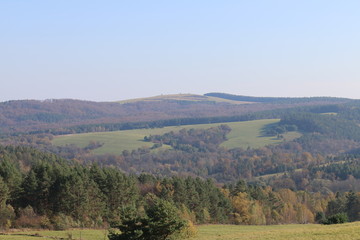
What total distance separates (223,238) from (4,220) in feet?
114

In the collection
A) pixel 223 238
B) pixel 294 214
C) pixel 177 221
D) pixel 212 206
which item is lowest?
pixel 294 214

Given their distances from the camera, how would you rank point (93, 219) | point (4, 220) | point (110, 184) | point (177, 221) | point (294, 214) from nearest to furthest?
point (177, 221)
point (4, 220)
point (93, 219)
point (110, 184)
point (294, 214)

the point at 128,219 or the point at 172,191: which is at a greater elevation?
the point at 128,219

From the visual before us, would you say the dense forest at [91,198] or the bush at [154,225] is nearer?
the bush at [154,225]

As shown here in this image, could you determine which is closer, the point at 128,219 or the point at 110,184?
the point at 128,219

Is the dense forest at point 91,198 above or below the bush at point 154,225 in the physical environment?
below

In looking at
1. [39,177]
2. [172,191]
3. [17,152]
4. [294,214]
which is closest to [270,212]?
[294,214]

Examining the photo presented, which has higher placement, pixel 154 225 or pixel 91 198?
pixel 154 225

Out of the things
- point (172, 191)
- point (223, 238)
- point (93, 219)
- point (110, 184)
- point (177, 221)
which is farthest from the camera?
point (172, 191)

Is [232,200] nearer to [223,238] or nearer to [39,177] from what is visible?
[39,177]

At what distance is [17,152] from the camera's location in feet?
518

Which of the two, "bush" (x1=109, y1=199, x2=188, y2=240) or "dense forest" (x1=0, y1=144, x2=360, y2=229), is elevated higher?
"bush" (x1=109, y1=199, x2=188, y2=240)

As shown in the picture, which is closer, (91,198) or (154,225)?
(154,225)

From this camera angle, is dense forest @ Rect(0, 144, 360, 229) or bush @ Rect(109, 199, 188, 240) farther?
dense forest @ Rect(0, 144, 360, 229)
